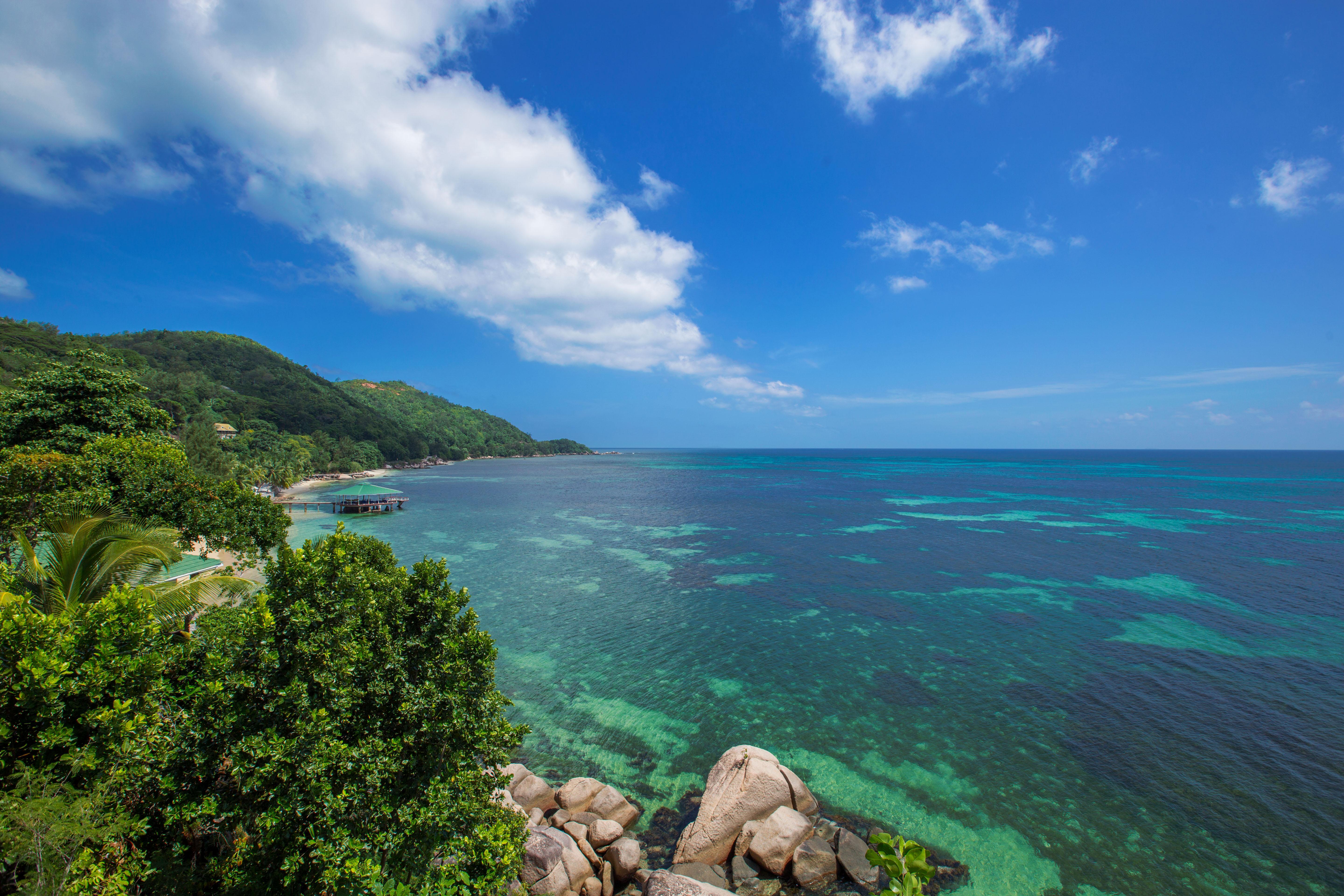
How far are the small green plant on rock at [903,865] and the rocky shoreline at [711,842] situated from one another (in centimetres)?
678

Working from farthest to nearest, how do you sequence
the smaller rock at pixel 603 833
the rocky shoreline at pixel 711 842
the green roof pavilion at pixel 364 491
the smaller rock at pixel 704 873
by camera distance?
the green roof pavilion at pixel 364 491 < the smaller rock at pixel 603 833 < the smaller rock at pixel 704 873 < the rocky shoreline at pixel 711 842

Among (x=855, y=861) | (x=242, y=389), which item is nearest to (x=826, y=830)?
(x=855, y=861)

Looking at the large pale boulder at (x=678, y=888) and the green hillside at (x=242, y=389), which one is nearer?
the large pale boulder at (x=678, y=888)

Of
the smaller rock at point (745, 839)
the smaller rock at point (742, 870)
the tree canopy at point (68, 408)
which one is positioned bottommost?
the smaller rock at point (742, 870)

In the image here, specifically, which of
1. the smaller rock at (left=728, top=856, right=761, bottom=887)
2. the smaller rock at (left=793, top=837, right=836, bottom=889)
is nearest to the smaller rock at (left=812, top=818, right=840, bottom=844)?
the smaller rock at (left=793, top=837, right=836, bottom=889)

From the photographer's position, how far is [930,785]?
13.3 m

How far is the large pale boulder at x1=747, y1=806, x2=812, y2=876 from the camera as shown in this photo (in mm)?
10547

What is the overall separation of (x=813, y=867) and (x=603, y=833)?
4381 mm

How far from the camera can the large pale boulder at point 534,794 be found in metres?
12.1

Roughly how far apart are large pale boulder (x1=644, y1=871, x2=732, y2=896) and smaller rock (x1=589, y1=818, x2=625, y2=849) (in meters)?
1.70

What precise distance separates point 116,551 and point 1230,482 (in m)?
145

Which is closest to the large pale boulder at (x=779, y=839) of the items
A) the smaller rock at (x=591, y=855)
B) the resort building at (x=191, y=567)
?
the smaller rock at (x=591, y=855)

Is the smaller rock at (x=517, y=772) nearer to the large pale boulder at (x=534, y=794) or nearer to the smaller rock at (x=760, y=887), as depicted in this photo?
the large pale boulder at (x=534, y=794)

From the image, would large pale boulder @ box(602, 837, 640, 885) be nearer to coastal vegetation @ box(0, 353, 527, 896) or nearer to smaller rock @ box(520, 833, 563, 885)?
smaller rock @ box(520, 833, 563, 885)
